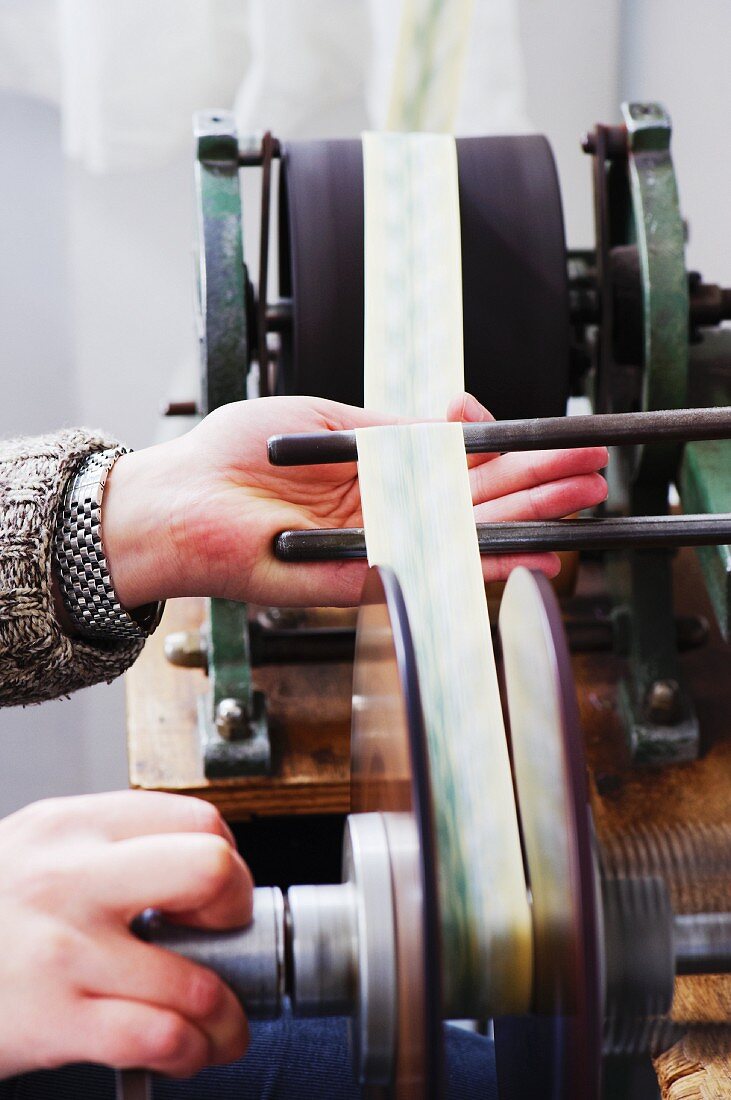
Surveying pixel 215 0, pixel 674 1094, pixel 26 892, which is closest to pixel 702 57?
pixel 215 0

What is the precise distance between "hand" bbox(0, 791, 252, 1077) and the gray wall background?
1549mm

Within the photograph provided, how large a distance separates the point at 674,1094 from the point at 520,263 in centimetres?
70

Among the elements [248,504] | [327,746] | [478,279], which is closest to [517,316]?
[478,279]

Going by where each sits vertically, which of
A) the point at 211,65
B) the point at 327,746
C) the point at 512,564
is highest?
the point at 211,65

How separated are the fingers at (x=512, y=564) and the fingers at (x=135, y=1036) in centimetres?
48

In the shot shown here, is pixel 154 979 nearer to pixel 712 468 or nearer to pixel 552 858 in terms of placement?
pixel 552 858

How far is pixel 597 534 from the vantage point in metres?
0.78

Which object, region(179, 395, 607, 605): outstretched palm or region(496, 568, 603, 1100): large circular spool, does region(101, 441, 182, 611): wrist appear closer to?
region(179, 395, 607, 605): outstretched palm

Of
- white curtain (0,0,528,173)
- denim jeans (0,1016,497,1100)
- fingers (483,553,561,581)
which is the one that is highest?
white curtain (0,0,528,173)

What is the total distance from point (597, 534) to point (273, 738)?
0.47m

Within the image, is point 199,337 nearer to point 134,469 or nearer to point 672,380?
point 134,469

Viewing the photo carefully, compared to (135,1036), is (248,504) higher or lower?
higher

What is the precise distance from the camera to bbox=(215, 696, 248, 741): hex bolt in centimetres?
109

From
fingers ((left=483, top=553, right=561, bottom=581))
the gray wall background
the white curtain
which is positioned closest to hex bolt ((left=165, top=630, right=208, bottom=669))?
fingers ((left=483, top=553, right=561, bottom=581))
